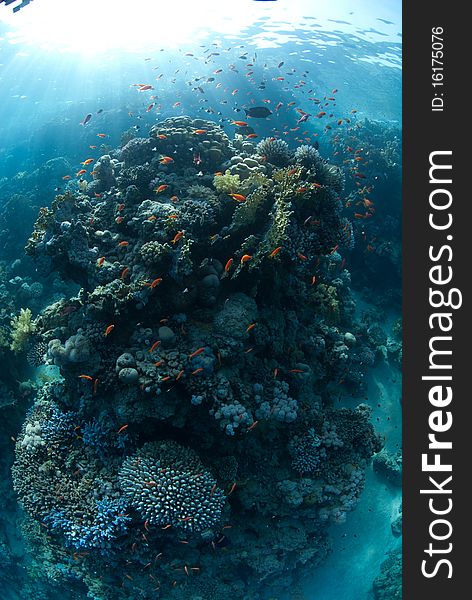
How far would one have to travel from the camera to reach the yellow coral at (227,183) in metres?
8.20

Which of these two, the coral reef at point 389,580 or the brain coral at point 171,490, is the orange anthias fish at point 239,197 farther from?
the coral reef at point 389,580

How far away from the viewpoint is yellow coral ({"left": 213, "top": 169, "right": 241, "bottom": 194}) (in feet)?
26.9

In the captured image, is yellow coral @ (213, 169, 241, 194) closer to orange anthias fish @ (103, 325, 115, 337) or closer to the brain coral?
orange anthias fish @ (103, 325, 115, 337)

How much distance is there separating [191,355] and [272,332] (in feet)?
6.51

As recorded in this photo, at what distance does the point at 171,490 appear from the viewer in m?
6.24

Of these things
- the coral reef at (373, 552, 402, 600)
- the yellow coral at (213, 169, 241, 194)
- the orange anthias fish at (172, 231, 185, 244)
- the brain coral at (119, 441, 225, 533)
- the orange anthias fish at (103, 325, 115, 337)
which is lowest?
the coral reef at (373, 552, 402, 600)

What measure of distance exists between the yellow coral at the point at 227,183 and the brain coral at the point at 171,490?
18.2ft

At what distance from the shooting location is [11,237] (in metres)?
18.3

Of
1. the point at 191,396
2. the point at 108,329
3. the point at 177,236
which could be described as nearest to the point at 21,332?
the point at 108,329

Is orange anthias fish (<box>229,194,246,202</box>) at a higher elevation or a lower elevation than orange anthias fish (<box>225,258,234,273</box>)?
higher

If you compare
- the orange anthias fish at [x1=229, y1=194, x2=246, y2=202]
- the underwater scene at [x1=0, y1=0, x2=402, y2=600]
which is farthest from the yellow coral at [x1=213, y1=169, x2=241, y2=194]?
the orange anthias fish at [x1=229, y1=194, x2=246, y2=202]

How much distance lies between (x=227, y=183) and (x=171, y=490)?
6255 millimetres

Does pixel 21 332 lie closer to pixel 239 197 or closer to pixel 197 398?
pixel 197 398

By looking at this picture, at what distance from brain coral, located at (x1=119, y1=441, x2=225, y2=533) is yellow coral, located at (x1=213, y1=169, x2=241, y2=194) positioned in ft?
18.2
